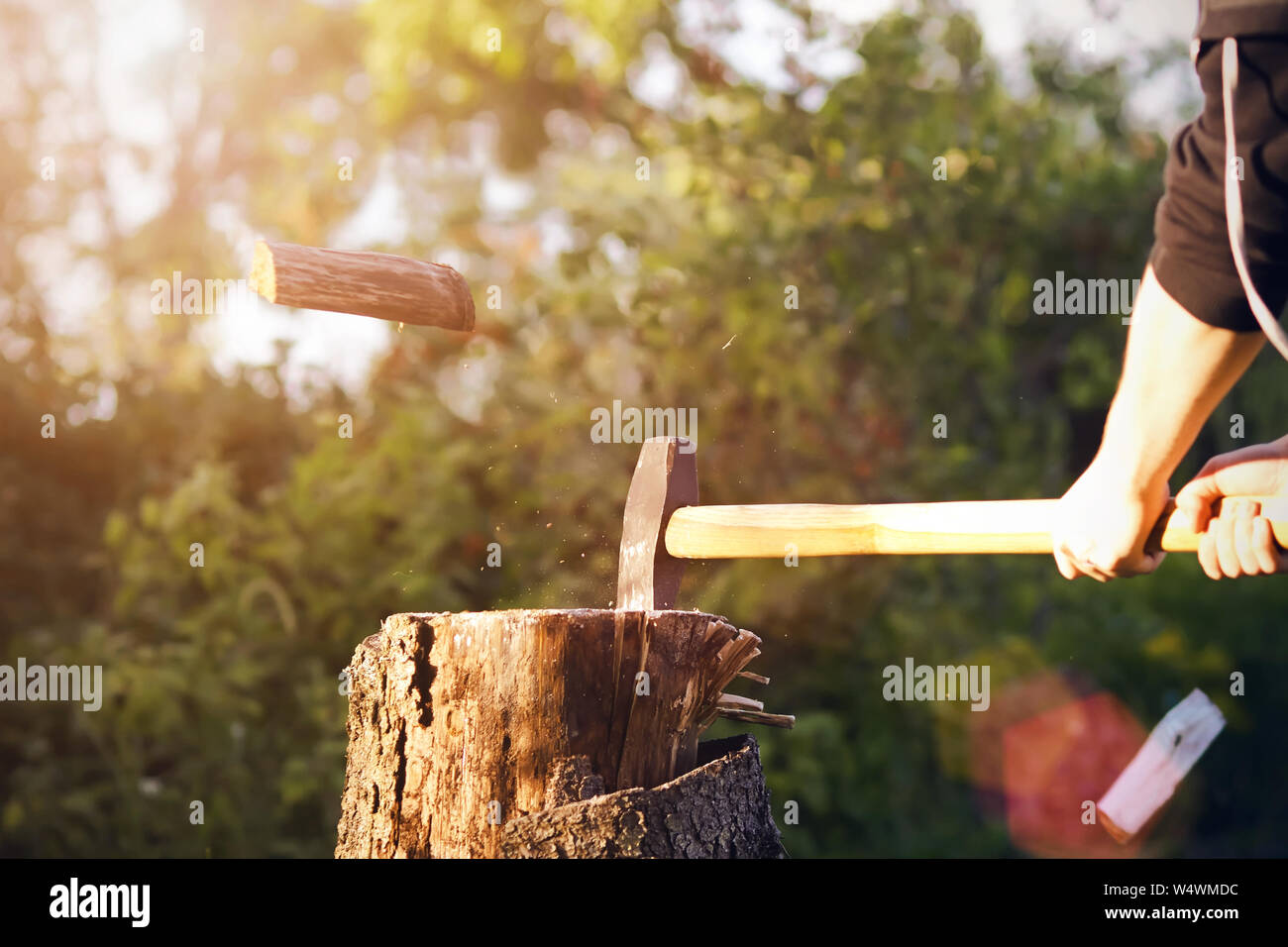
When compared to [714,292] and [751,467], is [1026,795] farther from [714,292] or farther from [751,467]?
[714,292]

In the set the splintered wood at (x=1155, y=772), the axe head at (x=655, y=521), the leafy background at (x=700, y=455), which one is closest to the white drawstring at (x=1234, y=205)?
the axe head at (x=655, y=521)

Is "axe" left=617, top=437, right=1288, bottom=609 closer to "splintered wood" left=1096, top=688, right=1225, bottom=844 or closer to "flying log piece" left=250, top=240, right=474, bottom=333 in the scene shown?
"flying log piece" left=250, top=240, right=474, bottom=333

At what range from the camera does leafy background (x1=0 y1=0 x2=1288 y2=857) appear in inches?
162

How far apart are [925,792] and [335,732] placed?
226cm

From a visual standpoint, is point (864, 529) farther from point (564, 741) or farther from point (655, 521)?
point (564, 741)

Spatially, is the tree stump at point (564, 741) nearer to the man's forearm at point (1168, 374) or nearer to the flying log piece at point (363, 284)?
the flying log piece at point (363, 284)

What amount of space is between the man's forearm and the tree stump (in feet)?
2.50

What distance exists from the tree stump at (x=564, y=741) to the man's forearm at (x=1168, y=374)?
76 centimetres

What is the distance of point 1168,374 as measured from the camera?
1601 millimetres

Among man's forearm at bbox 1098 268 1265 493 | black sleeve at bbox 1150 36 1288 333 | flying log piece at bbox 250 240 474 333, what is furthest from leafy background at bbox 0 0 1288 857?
black sleeve at bbox 1150 36 1288 333

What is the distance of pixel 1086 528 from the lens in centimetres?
198

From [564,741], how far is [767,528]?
2.44 feet

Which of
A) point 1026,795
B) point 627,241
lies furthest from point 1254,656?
point 627,241

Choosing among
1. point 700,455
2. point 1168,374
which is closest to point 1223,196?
point 1168,374
